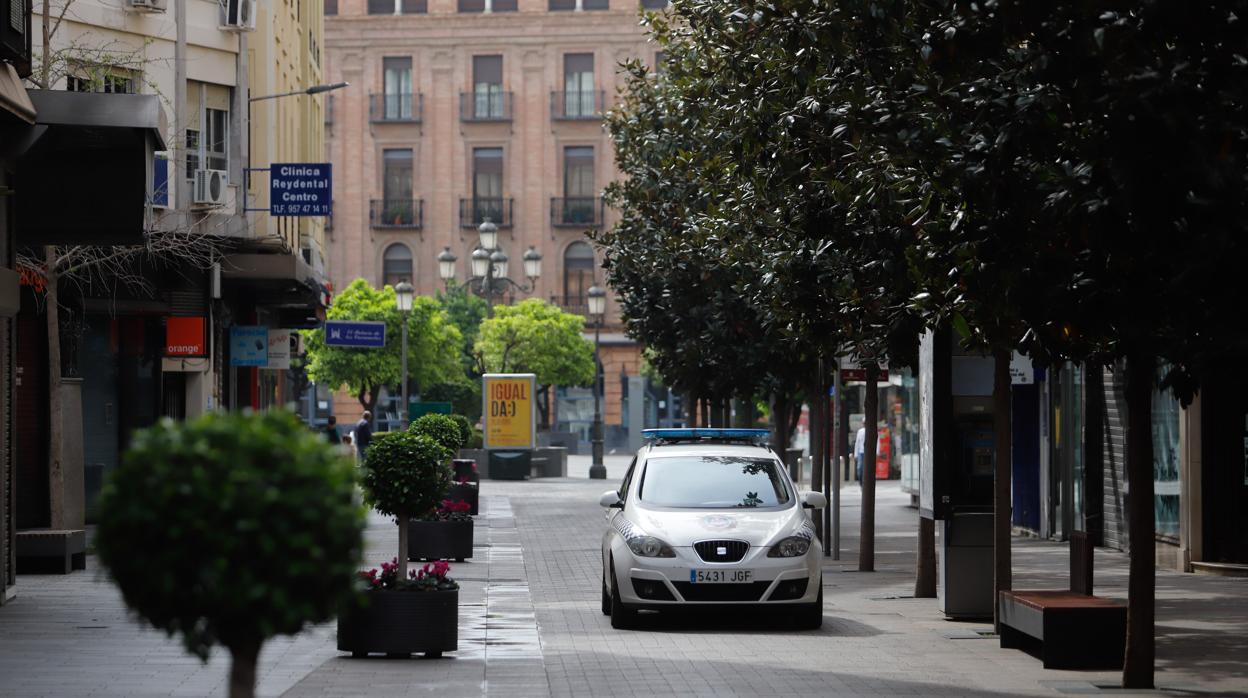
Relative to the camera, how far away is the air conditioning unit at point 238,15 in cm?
3238

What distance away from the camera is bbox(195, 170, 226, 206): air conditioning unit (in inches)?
1210

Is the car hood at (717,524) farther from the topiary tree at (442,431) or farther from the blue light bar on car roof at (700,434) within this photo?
the topiary tree at (442,431)

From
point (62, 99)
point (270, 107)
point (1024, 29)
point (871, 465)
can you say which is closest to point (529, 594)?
point (871, 465)

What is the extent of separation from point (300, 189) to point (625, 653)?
1832cm

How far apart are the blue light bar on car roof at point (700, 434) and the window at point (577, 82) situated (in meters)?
63.8

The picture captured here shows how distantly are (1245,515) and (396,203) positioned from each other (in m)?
64.1

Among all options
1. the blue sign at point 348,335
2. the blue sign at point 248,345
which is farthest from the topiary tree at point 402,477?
the blue sign at point 348,335

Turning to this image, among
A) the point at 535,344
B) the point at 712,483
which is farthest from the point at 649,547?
the point at 535,344

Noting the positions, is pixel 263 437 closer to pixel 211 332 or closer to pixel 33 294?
pixel 33 294

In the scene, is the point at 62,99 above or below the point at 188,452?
above

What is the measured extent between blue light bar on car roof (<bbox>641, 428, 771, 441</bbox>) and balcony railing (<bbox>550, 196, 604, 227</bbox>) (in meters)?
63.0

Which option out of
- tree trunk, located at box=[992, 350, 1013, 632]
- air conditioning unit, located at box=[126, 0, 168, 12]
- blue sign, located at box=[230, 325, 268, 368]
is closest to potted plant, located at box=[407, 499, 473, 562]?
tree trunk, located at box=[992, 350, 1013, 632]

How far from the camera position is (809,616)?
15.3m

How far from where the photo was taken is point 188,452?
19.0 ft
